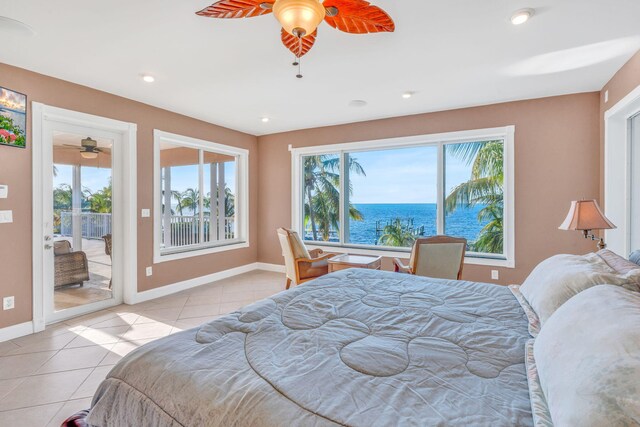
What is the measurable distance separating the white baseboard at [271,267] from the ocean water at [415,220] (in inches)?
55.3

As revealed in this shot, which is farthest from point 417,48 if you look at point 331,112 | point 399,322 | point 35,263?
point 35,263

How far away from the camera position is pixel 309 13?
5.07ft

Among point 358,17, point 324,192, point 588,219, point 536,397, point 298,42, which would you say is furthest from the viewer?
point 324,192

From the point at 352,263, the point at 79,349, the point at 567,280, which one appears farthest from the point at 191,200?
the point at 567,280

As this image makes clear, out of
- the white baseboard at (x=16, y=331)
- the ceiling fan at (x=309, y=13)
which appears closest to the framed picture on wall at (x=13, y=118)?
the white baseboard at (x=16, y=331)

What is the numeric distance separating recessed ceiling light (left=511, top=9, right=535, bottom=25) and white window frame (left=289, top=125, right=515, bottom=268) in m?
2.07

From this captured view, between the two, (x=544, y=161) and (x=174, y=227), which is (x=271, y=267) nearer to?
(x=174, y=227)

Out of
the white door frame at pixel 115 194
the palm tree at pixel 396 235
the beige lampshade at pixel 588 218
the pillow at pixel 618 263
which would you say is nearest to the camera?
the pillow at pixel 618 263

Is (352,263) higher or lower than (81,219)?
lower

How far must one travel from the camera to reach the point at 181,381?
104 cm

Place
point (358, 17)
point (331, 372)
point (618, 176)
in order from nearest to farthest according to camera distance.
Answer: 1. point (331, 372)
2. point (358, 17)
3. point (618, 176)

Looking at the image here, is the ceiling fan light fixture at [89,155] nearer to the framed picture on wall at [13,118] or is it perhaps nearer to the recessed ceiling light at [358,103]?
the framed picture on wall at [13,118]

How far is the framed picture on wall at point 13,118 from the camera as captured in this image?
2938 mm

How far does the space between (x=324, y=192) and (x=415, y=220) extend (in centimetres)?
167
